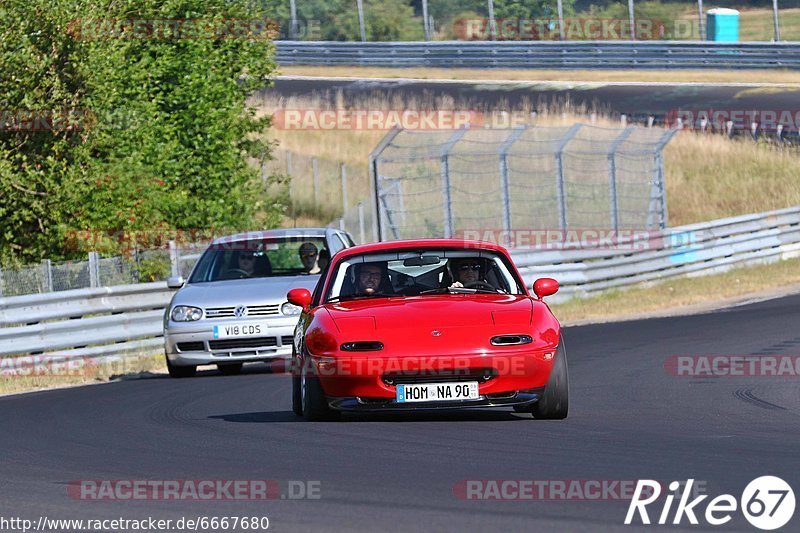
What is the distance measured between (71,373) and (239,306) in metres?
2.84

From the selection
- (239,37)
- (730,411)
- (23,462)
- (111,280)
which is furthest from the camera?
(239,37)

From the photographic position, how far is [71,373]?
17.7 meters

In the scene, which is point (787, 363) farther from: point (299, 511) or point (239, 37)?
point (239, 37)

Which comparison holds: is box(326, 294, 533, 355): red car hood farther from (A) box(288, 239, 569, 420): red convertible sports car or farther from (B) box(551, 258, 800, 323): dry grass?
(B) box(551, 258, 800, 323): dry grass

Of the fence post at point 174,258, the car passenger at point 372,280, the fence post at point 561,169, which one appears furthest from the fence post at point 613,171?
the car passenger at point 372,280

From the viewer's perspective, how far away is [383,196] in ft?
87.1

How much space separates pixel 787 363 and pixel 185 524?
9189 mm

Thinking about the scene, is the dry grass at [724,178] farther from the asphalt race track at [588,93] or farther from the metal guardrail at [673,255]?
the metal guardrail at [673,255]

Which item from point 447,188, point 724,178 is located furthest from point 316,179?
point 447,188

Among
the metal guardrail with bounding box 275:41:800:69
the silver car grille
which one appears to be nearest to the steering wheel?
the silver car grille

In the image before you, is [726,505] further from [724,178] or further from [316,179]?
[724,178]

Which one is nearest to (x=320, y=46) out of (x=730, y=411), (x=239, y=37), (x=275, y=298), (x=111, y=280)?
(x=239, y=37)

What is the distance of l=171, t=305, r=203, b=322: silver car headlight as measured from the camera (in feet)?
53.1

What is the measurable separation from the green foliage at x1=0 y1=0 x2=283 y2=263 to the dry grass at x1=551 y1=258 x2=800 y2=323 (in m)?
6.47
